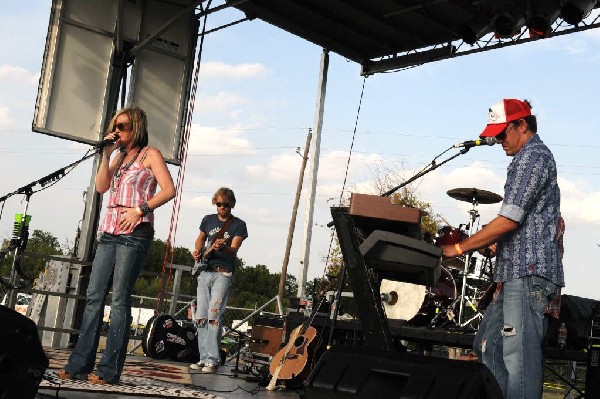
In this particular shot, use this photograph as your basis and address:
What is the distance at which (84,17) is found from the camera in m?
8.76

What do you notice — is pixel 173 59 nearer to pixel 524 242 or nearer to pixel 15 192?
pixel 15 192

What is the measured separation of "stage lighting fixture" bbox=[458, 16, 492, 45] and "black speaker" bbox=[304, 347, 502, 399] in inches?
282

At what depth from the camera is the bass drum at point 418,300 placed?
821cm

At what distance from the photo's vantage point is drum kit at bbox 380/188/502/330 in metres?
8.22

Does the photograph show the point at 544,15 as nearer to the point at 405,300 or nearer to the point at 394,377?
the point at 405,300

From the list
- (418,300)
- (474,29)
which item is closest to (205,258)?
(418,300)

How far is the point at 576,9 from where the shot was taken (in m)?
8.20

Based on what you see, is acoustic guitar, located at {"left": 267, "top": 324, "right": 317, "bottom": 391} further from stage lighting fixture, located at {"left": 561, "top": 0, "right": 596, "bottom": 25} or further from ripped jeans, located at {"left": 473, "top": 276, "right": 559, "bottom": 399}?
stage lighting fixture, located at {"left": 561, "top": 0, "right": 596, "bottom": 25}

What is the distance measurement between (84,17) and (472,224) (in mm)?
4838

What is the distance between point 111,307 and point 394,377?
2445mm

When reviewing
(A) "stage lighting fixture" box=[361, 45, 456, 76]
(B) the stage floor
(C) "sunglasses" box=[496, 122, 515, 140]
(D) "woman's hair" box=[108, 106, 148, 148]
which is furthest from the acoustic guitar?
(A) "stage lighting fixture" box=[361, 45, 456, 76]

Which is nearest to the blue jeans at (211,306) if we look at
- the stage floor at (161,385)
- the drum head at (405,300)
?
the stage floor at (161,385)

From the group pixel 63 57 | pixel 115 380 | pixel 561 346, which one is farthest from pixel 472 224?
pixel 115 380

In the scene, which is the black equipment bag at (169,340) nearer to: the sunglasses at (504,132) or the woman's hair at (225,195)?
the woman's hair at (225,195)
